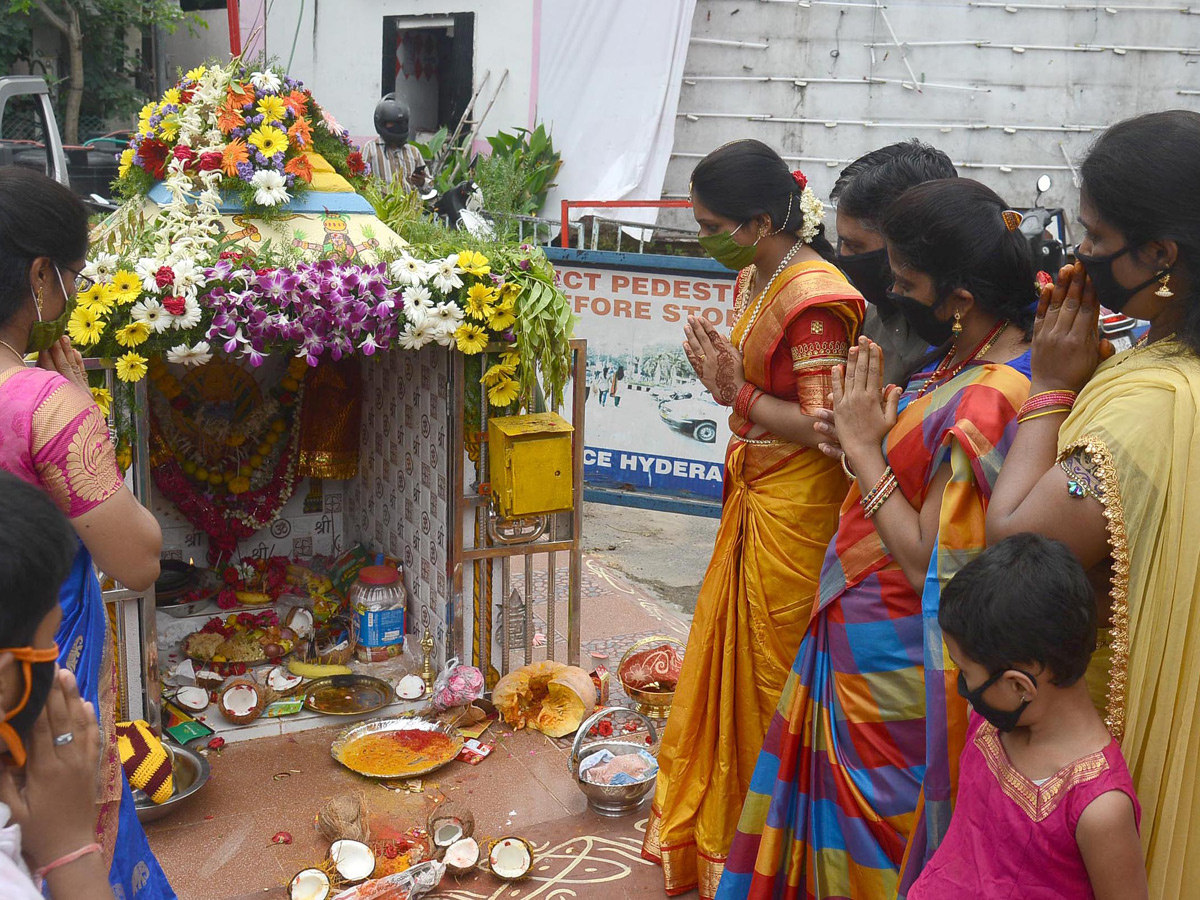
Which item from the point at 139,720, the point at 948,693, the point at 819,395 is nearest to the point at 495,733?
the point at 139,720

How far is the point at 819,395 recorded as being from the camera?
126 inches

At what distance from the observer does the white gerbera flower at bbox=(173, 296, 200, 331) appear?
3.93 m

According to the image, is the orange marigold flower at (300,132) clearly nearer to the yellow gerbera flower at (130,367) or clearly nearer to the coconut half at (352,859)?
the yellow gerbera flower at (130,367)

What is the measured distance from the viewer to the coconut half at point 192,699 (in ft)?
15.2

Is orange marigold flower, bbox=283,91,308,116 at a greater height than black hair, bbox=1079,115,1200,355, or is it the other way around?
orange marigold flower, bbox=283,91,308,116

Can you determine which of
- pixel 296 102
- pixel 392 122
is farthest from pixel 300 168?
pixel 392 122

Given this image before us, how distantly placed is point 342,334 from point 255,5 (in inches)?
486

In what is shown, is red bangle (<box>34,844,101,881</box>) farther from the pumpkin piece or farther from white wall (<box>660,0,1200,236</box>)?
white wall (<box>660,0,1200,236</box>)

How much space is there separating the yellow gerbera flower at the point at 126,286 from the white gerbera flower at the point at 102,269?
0.05 m

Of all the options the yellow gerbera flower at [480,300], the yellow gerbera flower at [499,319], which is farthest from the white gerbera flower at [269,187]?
the yellow gerbera flower at [499,319]

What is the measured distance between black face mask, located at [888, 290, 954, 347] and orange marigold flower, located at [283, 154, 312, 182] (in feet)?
9.37

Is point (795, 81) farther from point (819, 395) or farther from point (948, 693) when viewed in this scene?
point (948, 693)

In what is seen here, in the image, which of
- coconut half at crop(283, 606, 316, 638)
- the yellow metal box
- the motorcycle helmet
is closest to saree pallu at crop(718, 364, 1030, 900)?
the yellow metal box

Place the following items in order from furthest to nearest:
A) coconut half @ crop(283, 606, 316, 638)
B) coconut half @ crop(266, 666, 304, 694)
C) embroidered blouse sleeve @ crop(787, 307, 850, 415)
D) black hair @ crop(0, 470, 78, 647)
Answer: coconut half @ crop(283, 606, 316, 638) < coconut half @ crop(266, 666, 304, 694) < embroidered blouse sleeve @ crop(787, 307, 850, 415) < black hair @ crop(0, 470, 78, 647)
